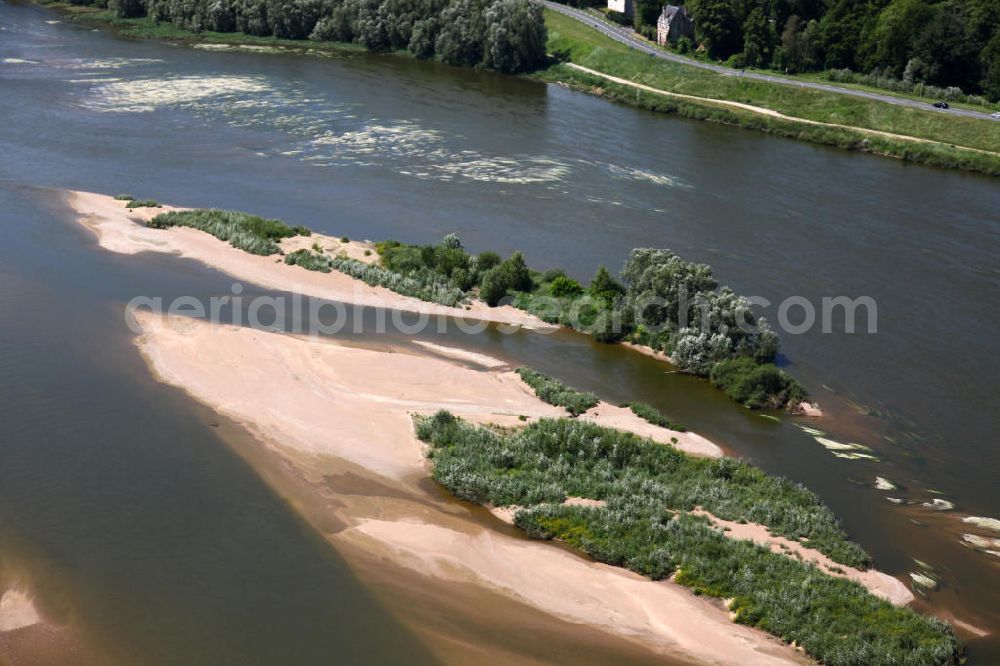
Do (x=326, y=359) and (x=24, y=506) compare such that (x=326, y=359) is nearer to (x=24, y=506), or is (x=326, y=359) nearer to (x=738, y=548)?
(x=24, y=506)

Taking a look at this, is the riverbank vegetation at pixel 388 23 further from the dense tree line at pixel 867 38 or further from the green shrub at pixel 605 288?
the green shrub at pixel 605 288

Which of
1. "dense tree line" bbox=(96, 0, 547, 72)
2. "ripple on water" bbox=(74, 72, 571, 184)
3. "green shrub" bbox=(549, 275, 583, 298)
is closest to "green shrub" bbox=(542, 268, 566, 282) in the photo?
"green shrub" bbox=(549, 275, 583, 298)

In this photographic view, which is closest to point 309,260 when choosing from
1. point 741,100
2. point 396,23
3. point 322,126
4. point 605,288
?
point 605,288

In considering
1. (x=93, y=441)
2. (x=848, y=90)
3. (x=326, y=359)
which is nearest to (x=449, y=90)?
(x=848, y=90)

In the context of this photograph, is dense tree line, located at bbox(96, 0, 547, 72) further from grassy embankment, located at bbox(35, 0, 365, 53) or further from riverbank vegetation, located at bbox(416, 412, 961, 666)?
riverbank vegetation, located at bbox(416, 412, 961, 666)

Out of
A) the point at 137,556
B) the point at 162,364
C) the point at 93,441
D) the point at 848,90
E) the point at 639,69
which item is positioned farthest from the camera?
the point at 639,69

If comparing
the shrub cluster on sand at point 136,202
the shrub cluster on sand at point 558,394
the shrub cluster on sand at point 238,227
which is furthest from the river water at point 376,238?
the shrub cluster on sand at point 238,227
